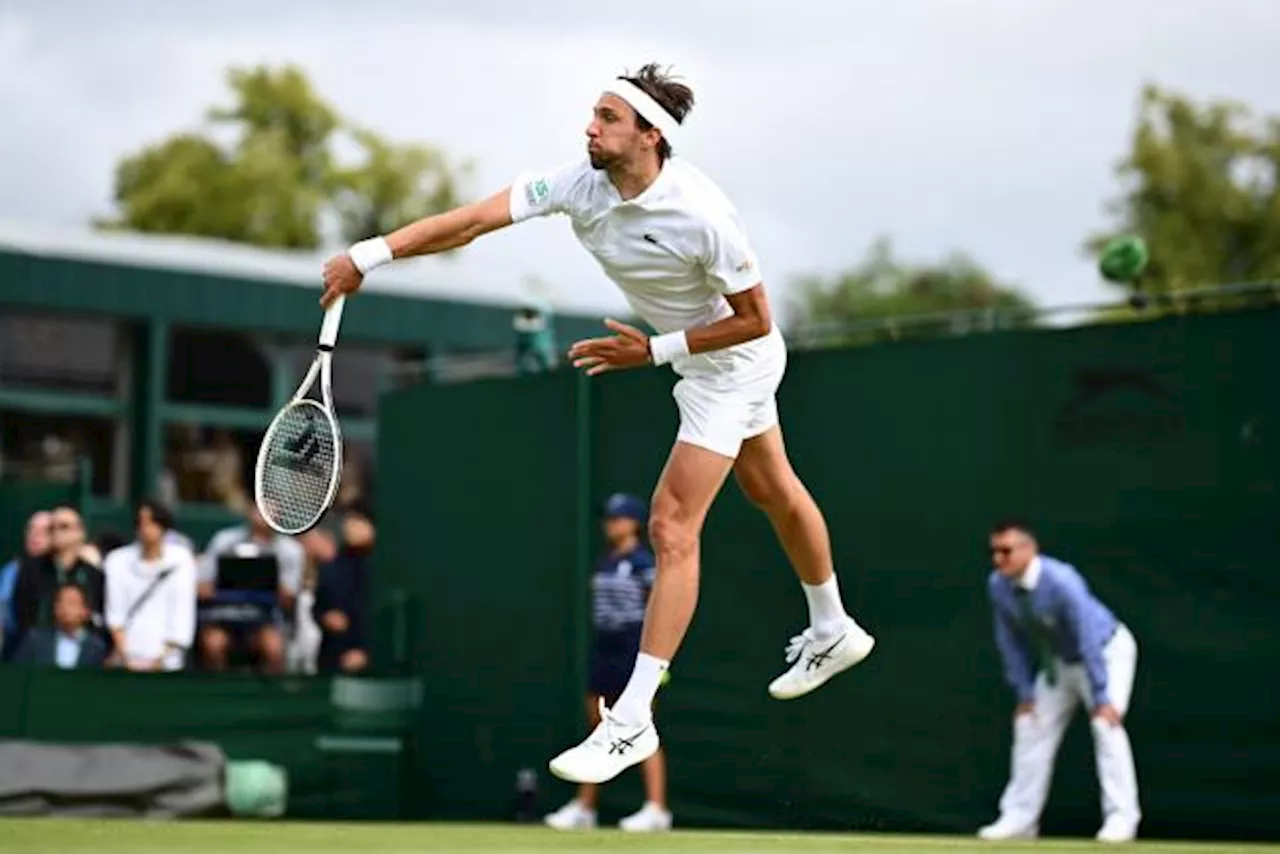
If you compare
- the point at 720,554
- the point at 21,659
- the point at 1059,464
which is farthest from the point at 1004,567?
the point at 21,659

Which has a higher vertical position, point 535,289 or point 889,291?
A: point 889,291

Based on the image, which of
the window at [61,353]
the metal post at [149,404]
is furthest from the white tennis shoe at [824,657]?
the metal post at [149,404]

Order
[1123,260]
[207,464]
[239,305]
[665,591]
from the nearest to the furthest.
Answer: [665,591] < [1123,260] < [239,305] < [207,464]

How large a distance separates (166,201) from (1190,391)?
37.8 meters

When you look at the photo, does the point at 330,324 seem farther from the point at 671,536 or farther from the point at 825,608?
the point at 825,608

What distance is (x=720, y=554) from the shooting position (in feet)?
47.7

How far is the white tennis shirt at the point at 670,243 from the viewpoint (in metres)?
8.67

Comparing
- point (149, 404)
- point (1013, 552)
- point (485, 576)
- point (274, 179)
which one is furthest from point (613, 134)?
point (274, 179)

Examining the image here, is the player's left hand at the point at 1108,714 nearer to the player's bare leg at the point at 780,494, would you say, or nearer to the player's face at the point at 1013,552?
the player's face at the point at 1013,552

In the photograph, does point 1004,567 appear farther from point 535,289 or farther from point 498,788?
point 535,289

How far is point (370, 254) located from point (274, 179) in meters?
41.4

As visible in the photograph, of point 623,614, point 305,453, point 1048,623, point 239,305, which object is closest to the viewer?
point 305,453

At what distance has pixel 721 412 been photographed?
29.0ft

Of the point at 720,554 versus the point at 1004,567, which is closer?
the point at 1004,567
